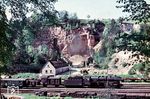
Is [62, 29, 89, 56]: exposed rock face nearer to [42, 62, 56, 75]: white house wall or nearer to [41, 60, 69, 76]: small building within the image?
[41, 60, 69, 76]: small building

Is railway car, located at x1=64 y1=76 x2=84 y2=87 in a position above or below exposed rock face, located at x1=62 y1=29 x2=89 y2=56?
below

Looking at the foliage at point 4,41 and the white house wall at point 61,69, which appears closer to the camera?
the foliage at point 4,41

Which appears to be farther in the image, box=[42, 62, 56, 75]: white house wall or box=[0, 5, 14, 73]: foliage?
box=[42, 62, 56, 75]: white house wall

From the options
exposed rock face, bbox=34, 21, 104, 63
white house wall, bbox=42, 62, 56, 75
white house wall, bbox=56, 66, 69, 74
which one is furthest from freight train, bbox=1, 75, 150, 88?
exposed rock face, bbox=34, 21, 104, 63

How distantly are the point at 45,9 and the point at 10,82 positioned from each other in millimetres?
34229

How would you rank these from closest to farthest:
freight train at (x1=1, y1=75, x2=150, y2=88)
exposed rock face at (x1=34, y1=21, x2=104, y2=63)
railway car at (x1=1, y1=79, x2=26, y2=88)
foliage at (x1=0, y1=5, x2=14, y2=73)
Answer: foliage at (x1=0, y1=5, x2=14, y2=73) < freight train at (x1=1, y1=75, x2=150, y2=88) < railway car at (x1=1, y1=79, x2=26, y2=88) < exposed rock face at (x1=34, y1=21, x2=104, y2=63)

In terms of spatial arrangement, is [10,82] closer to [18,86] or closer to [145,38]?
[18,86]

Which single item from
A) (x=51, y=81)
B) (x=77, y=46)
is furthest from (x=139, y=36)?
(x=77, y=46)

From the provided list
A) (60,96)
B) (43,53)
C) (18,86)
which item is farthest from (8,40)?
(43,53)

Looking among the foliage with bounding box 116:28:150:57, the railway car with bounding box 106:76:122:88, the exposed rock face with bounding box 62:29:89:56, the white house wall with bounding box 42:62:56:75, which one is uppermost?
the exposed rock face with bounding box 62:29:89:56

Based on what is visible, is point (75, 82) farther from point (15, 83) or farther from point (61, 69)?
point (61, 69)

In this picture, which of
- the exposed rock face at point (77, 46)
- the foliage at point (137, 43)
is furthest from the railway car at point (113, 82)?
the exposed rock face at point (77, 46)

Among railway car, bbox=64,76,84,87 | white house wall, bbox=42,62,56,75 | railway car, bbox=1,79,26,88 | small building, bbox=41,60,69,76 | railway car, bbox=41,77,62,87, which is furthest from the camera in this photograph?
white house wall, bbox=42,62,56,75

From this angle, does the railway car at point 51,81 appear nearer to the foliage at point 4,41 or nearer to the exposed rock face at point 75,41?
the foliage at point 4,41
